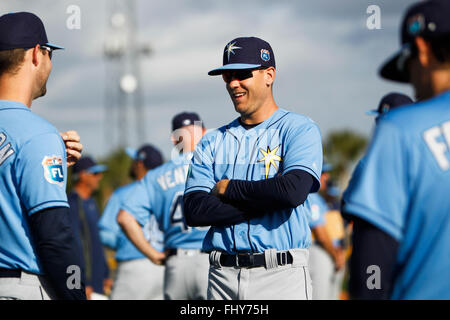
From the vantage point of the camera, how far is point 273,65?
4.03 metres

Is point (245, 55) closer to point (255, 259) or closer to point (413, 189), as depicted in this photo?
point (255, 259)

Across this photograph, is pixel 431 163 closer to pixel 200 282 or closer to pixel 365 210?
pixel 365 210

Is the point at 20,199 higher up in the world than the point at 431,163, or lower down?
lower down

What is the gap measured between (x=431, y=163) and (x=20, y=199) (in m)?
1.94

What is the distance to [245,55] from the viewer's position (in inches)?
153

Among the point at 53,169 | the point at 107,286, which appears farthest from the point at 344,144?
the point at 53,169

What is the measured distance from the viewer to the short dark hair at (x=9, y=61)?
2957mm

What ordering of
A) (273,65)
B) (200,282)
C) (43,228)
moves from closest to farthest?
(43,228) → (273,65) → (200,282)

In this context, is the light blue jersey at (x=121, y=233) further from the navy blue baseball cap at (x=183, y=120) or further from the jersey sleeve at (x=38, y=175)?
the jersey sleeve at (x=38, y=175)

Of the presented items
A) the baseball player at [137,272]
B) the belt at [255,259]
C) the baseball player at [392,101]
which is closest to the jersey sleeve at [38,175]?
the belt at [255,259]

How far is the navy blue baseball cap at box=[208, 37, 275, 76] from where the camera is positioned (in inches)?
153

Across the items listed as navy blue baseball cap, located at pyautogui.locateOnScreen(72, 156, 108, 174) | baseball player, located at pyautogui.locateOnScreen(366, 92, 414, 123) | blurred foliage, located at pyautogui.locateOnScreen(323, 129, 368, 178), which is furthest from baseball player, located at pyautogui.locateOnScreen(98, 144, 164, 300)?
blurred foliage, located at pyautogui.locateOnScreen(323, 129, 368, 178)

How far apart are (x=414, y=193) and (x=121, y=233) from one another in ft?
21.3
